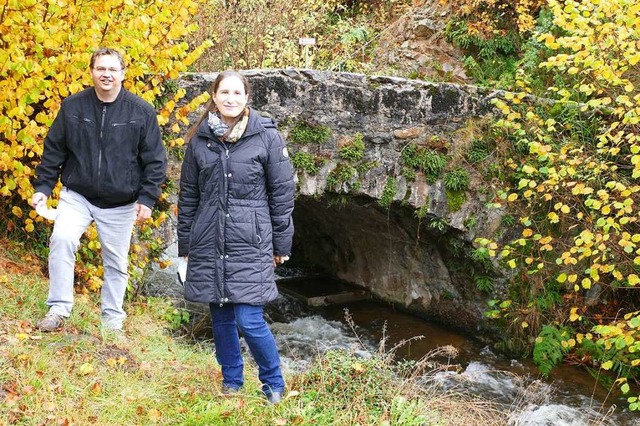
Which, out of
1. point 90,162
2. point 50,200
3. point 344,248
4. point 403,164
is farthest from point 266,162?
point 344,248

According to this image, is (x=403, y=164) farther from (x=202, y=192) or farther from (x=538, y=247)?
(x=202, y=192)

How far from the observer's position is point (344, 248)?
34.9ft

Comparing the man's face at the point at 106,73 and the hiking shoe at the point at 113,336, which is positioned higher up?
the man's face at the point at 106,73

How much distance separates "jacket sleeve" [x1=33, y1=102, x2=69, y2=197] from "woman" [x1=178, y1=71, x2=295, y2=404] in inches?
41.4

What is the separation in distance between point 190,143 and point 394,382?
200 centimetres

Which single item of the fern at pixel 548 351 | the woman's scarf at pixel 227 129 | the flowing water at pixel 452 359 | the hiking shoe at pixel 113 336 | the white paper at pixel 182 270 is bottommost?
the flowing water at pixel 452 359

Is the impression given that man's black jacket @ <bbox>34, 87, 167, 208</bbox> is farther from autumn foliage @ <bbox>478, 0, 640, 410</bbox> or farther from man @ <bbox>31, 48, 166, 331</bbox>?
autumn foliage @ <bbox>478, 0, 640, 410</bbox>

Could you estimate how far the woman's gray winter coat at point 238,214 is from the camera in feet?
12.0

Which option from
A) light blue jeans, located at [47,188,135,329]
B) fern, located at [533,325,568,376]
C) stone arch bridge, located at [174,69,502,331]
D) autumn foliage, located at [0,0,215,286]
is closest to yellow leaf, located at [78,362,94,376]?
light blue jeans, located at [47,188,135,329]

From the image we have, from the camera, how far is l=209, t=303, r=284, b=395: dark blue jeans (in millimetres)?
3697

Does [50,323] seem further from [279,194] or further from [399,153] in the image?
[399,153]

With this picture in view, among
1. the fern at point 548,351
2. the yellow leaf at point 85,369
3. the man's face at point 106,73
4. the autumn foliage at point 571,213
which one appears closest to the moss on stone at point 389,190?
the autumn foliage at point 571,213

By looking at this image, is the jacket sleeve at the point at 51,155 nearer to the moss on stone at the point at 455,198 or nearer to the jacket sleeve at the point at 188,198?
the jacket sleeve at the point at 188,198

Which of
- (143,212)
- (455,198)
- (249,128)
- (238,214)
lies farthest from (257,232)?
(455,198)
